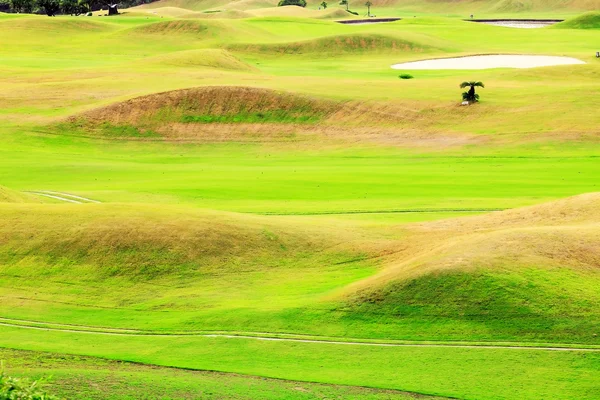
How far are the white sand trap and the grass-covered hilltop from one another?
16.0 meters

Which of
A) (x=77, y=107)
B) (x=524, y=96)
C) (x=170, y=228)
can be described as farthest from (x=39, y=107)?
(x=170, y=228)

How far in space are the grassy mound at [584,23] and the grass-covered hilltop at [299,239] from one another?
2746 inches

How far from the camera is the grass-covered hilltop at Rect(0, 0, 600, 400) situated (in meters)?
22.1

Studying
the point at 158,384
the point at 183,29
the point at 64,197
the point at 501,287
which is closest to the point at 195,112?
the point at 64,197

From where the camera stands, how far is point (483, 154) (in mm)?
57688

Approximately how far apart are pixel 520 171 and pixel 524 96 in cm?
1997

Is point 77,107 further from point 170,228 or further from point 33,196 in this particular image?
point 170,228

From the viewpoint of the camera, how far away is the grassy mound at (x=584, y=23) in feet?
473

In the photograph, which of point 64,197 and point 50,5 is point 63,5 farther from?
point 64,197

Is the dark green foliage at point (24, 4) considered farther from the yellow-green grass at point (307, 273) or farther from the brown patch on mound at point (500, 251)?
the brown patch on mound at point (500, 251)

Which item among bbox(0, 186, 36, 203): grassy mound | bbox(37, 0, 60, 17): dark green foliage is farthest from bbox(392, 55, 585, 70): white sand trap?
bbox(37, 0, 60, 17): dark green foliage

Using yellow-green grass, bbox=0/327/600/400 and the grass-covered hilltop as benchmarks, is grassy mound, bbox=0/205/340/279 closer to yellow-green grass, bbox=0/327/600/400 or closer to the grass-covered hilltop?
the grass-covered hilltop

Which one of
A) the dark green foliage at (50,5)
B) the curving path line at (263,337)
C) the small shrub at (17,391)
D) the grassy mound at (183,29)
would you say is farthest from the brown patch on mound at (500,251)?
the dark green foliage at (50,5)

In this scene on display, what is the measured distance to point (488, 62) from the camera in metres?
96.0
